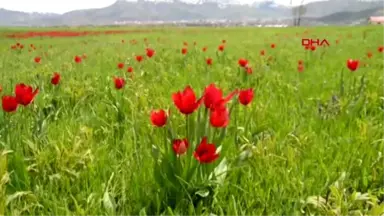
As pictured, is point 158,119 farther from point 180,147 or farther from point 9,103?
point 9,103

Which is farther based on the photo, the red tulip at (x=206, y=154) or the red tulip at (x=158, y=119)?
the red tulip at (x=158, y=119)

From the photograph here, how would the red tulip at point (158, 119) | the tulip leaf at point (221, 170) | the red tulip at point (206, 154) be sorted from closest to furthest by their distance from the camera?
the red tulip at point (206, 154) → the red tulip at point (158, 119) → the tulip leaf at point (221, 170)

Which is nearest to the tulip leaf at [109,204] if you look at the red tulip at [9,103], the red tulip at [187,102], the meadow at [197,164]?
the meadow at [197,164]

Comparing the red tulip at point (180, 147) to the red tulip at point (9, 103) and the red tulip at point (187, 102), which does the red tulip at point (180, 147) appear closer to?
the red tulip at point (187, 102)

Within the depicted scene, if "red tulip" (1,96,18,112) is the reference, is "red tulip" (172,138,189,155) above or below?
below

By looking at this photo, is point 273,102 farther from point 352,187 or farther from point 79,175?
point 79,175

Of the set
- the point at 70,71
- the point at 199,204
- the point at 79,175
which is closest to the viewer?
the point at 199,204

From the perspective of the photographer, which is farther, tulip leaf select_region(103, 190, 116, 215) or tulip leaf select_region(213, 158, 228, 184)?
tulip leaf select_region(213, 158, 228, 184)

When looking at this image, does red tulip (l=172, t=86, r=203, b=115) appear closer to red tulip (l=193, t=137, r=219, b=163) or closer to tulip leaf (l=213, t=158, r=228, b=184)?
red tulip (l=193, t=137, r=219, b=163)

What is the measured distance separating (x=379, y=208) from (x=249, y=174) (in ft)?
2.11

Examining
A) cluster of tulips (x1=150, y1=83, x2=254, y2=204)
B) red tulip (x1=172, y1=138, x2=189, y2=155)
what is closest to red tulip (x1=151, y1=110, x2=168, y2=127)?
cluster of tulips (x1=150, y1=83, x2=254, y2=204)

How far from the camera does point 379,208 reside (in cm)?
149

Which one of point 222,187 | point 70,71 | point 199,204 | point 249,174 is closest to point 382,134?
point 249,174

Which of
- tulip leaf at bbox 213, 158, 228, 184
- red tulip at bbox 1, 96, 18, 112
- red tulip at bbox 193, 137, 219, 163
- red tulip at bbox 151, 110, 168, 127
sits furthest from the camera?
red tulip at bbox 1, 96, 18, 112
